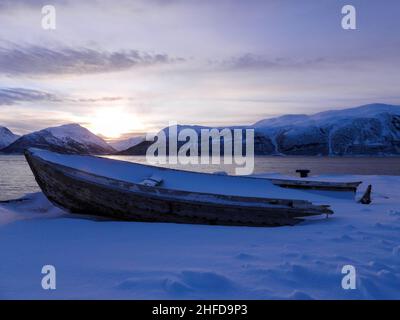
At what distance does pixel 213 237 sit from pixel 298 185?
7824 mm

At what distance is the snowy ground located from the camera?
16.4 ft

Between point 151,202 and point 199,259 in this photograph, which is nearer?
point 199,259

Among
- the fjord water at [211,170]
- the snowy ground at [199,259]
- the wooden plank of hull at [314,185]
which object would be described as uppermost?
the wooden plank of hull at [314,185]

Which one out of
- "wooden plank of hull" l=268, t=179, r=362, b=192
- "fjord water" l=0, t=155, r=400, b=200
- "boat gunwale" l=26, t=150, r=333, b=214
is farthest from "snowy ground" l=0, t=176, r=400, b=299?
"fjord water" l=0, t=155, r=400, b=200

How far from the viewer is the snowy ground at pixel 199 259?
16.4 ft

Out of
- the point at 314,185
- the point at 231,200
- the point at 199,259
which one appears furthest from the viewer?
the point at 314,185

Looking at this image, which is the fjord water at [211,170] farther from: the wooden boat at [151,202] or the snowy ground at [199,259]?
the snowy ground at [199,259]

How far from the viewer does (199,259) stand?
253 inches

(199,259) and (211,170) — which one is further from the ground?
(199,259)

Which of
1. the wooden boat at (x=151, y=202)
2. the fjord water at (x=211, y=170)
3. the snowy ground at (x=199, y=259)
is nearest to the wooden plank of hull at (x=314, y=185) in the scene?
the wooden boat at (x=151, y=202)

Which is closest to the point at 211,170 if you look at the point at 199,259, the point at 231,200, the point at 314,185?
the point at 314,185

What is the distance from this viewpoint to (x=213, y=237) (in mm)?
8375

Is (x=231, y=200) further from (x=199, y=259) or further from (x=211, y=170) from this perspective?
(x=211, y=170)
